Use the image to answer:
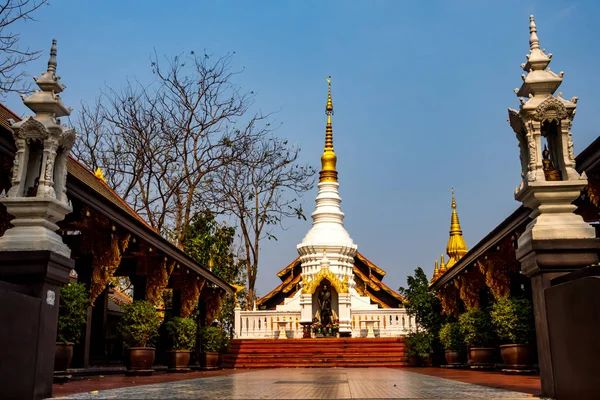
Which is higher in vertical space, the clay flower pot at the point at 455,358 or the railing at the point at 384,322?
the railing at the point at 384,322

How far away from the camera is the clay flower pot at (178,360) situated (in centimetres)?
1348

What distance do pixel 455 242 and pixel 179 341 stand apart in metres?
25.9

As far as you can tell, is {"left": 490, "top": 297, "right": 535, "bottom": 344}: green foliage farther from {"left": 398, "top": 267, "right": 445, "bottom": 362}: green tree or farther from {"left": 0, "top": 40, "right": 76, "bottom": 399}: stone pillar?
{"left": 0, "top": 40, "right": 76, "bottom": 399}: stone pillar

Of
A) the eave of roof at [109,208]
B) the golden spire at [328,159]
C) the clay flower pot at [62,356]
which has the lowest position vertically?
the clay flower pot at [62,356]

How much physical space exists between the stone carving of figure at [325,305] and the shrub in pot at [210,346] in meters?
6.98

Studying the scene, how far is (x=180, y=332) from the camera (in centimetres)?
1377

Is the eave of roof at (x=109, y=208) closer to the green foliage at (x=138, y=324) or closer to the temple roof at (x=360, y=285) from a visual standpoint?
the green foliage at (x=138, y=324)

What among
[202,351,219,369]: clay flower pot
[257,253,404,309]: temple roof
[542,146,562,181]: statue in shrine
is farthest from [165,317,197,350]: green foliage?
[257,253,404,309]: temple roof

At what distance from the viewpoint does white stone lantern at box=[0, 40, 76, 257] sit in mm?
5766

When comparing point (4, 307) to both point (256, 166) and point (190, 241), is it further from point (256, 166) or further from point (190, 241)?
point (256, 166)

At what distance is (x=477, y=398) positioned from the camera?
523cm

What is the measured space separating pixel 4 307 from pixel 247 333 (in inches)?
707

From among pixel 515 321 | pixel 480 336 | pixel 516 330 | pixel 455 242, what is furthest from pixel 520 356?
pixel 455 242

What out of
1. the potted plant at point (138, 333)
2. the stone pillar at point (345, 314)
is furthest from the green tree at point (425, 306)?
the potted plant at point (138, 333)
